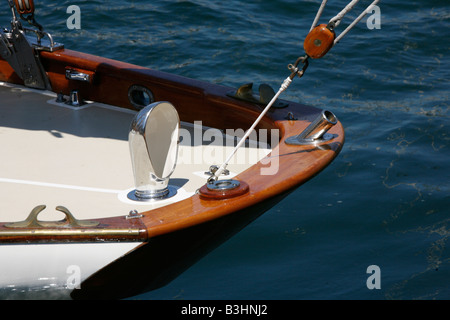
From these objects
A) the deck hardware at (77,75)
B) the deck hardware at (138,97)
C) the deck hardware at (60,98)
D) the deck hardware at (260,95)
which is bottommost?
the deck hardware at (260,95)

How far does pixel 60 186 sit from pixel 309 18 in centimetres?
486

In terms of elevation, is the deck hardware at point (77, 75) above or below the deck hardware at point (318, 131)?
above

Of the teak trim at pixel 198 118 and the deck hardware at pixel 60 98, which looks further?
the deck hardware at pixel 60 98

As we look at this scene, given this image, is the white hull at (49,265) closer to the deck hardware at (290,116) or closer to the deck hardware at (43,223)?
the deck hardware at (43,223)

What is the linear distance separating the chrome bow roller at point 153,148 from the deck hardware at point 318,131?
63 cm

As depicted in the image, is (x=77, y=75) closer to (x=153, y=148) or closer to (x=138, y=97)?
(x=138, y=97)

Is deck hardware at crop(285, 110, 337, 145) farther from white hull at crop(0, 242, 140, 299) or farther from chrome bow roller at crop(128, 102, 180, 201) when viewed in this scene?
white hull at crop(0, 242, 140, 299)

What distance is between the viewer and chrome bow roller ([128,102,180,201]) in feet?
10.0

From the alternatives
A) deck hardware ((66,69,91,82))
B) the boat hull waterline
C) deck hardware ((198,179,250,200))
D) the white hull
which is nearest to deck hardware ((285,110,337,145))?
the boat hull waterline

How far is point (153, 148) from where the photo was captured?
10.2 feet

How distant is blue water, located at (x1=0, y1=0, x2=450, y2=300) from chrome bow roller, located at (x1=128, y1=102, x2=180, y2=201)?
899mm

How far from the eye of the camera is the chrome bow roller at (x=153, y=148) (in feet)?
10.0

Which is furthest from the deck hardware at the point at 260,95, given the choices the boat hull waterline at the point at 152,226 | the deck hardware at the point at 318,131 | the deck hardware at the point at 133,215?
the deck hardware at the point at 133,215
